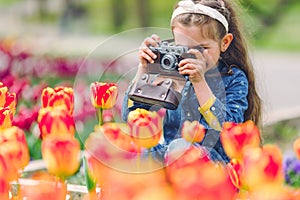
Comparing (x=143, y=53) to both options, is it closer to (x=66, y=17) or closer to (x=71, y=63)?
(x=71, y=63)

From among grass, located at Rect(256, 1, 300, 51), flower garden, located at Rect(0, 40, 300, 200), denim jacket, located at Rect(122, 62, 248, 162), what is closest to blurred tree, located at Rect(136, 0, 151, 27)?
grass, located at Rect(256, 1, 300, 51)

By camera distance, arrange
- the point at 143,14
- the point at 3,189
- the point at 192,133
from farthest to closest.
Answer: the point at 143,14 < the point at 192,133 < the point at 3,189

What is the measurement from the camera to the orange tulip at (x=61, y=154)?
136cm

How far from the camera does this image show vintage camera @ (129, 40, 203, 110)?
1.82 m

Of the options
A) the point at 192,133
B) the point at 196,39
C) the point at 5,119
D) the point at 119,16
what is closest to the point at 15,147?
the point at 5,119

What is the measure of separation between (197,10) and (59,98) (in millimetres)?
567

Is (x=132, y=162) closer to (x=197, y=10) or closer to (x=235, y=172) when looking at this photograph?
(x=235, y=172)

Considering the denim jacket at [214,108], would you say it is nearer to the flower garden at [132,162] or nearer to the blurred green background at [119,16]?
the flower garden at [132,162]

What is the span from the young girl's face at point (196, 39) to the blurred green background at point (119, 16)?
989cm

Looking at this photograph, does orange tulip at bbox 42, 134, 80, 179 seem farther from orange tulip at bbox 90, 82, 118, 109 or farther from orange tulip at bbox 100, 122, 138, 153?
orange tulip at bbox 90, 82, 118, 109

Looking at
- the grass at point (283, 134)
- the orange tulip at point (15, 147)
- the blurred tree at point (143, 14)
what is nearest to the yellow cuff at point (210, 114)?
the orange tulip at point (15, 147)

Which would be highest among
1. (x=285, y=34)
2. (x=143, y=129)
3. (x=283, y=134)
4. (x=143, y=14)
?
(x=143, y=129)

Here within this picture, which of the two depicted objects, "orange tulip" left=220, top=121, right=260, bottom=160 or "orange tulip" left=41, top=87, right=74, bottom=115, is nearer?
"orange tulip" left=220, top=121, right=260, bottom=160

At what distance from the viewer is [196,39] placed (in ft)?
7.38
